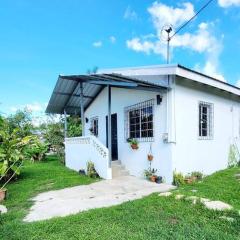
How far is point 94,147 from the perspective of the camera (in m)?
10.6

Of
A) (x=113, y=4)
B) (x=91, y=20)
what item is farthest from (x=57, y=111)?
(x=113, y=4)

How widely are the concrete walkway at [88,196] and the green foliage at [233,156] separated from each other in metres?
4.66

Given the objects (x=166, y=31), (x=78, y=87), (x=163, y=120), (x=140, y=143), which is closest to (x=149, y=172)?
(x=140, y=143)

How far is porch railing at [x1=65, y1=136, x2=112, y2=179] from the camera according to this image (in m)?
9.83

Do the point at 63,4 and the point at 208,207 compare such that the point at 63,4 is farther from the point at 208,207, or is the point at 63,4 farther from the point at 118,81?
the point at 208,207

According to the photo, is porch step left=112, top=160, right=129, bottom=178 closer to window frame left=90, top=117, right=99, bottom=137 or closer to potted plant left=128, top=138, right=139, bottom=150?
potted plant left=128, top=138, right=139, bottom=150

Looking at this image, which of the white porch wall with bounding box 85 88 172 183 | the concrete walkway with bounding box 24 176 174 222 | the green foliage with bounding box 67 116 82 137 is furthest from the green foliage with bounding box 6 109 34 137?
the concrete walkway with bounding box 24 176 174 222

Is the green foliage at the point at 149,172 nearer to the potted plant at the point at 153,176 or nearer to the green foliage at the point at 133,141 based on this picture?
the potted plant at the point at 153,176

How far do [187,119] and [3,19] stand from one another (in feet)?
34.6

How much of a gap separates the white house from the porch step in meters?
0.09

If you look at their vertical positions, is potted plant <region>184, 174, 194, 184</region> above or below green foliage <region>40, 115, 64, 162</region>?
below

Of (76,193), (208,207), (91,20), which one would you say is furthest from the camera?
(91,20)

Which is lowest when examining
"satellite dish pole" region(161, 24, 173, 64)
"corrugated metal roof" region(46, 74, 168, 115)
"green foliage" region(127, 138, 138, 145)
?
"green foliage" region(127, 138, 138, 145)

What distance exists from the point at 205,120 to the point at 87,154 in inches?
196
